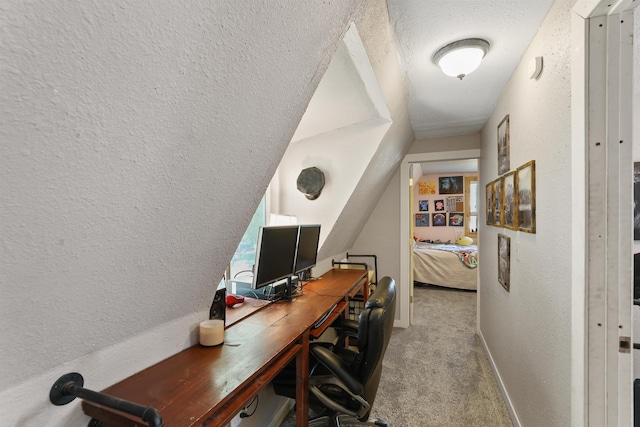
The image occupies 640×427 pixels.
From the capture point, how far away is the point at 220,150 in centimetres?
81

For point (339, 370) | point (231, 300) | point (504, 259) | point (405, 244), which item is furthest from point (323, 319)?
point (405, 244)

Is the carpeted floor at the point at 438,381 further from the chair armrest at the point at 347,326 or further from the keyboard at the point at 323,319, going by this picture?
the keyboard at the point at 323,319

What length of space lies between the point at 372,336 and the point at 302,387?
41 centimetres

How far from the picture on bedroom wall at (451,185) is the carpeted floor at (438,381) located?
3.68m

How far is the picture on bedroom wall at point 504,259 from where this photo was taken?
6.34ft

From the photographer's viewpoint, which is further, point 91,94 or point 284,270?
point 284,270

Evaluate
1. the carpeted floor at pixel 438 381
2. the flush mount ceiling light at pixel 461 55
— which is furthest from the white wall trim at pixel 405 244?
the flush mount ceiling light at pixel 461 55

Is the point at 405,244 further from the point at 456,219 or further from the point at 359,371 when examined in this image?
the point at 456,219

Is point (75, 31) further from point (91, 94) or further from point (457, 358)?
point (457, 358)

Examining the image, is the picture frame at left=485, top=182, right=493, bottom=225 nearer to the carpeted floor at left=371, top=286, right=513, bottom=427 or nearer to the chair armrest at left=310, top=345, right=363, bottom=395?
the carpeted floor at left=371, top=286, right=513, bottom=427

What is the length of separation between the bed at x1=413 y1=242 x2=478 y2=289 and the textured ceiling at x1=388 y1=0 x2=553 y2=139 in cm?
312

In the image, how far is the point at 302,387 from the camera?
1319 millimetres

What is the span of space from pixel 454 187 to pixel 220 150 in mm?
6692

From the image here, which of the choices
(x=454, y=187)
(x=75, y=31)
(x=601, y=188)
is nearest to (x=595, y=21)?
(x=601, y=188)
